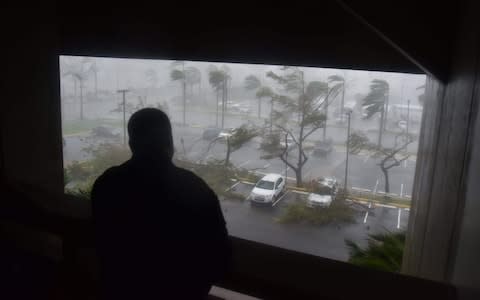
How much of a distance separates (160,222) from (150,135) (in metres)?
0.23

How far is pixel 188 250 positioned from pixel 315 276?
34 cm

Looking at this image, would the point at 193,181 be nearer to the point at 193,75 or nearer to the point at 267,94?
the point at 267,94

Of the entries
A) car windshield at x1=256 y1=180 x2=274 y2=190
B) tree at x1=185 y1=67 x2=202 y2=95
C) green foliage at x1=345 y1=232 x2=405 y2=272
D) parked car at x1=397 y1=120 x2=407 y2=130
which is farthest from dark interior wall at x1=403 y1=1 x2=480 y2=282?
tree at x1=185 y1=67 x2=202 y2=95

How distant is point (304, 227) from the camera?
7.66 metres

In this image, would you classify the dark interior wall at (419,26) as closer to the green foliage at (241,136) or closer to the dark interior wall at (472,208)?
the dark interior wall at (472,208)

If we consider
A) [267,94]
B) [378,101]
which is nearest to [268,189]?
[267,94]

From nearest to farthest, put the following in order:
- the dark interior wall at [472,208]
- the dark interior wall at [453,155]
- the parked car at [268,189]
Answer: the dark interior wall at [472,208], the dark interior wall at [453,155], the parked car at [268,189]

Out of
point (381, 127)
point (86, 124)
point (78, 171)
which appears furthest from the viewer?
point (78, 171)

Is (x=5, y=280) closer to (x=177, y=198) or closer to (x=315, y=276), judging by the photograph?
(x=177, y=198)

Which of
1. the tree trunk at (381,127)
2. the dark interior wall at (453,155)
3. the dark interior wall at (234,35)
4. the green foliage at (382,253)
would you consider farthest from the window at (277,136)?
the dark interior wall at (453,155)

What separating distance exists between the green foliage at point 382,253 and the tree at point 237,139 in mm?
3011

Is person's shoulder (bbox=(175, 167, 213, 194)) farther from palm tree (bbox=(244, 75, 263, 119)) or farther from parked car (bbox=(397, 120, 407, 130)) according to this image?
palm tree (bbox=(244, 75, 263, 119))

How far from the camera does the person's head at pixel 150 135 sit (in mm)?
1044

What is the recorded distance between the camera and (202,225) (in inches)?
40.7
